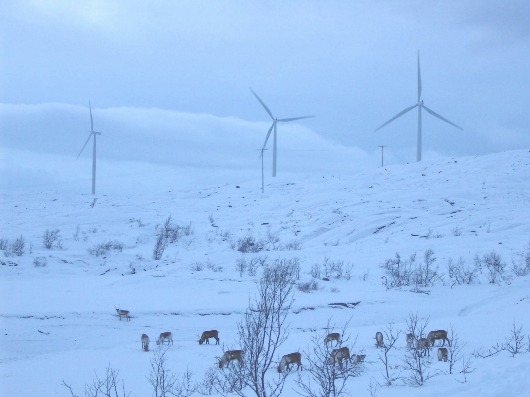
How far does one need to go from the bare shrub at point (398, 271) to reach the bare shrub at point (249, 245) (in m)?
7.15

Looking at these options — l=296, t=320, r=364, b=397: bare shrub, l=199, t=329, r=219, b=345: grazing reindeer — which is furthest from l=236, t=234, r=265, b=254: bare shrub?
l=296, t=320, r=364, b=397: bare shrub

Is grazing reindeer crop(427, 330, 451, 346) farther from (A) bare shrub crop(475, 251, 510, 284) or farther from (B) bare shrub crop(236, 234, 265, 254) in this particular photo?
(B) bare shrub crop(236, 234, 265, 254)

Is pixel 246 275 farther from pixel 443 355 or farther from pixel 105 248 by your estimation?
pixel 443 355

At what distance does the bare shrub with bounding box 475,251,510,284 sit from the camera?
16.3m

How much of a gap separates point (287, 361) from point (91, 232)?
23997 mm

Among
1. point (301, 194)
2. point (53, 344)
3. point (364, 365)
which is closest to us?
point (364, 365)

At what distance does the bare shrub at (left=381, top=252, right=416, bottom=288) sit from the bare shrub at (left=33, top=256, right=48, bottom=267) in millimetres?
13932

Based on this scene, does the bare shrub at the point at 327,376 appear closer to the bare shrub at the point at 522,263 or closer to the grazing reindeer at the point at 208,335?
the grazing reindeer at the point at 208,335

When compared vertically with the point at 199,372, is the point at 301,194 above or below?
above

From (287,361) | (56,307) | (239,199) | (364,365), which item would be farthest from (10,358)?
(239,199)

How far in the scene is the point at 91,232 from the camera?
1140 inches

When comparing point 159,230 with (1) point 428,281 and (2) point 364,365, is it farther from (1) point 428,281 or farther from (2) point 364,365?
(2) point 364,365

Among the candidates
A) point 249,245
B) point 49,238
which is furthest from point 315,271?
Result: point 49,238

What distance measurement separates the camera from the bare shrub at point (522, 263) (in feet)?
54.3
